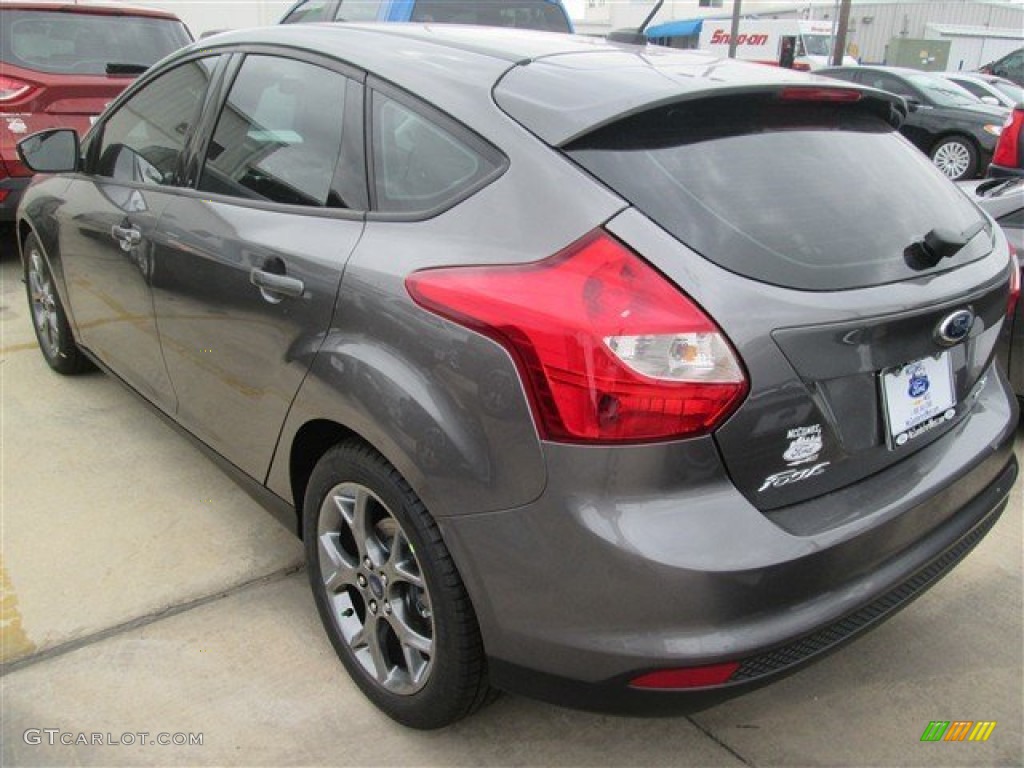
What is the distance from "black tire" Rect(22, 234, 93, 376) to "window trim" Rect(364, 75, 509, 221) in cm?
250

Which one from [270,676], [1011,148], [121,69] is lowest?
[270,676]

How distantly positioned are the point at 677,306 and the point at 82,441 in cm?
306

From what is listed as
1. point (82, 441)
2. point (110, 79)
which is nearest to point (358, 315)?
point (82, 441)

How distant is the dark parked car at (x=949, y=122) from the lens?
466 inches

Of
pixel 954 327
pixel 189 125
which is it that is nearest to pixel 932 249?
pixel 954 327

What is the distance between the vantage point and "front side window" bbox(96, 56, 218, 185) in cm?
291

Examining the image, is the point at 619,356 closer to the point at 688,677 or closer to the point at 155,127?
the point at 688,677

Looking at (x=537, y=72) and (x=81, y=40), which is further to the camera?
(x=81, y=40)

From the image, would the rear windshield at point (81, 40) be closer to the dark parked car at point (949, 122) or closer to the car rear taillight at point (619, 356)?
the car rear taillight at point (619, 356)

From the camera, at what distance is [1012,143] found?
21.6 feet

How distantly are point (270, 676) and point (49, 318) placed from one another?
8.99ft

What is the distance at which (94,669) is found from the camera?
241cm

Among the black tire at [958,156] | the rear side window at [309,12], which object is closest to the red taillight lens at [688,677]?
the rear side window at [309,12]

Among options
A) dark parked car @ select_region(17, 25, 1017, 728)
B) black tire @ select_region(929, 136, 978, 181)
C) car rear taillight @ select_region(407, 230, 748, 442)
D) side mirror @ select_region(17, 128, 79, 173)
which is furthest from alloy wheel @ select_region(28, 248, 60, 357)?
black tire @ select_region(929, 136, 978, 181)
